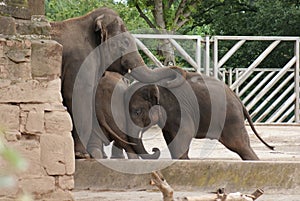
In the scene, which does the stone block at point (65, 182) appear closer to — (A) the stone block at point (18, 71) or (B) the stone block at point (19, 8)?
(A) the stone block at point (18, 71)

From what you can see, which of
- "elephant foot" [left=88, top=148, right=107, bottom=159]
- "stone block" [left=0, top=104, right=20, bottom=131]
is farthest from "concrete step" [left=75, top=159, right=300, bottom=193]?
"stone block" [left=0, top=104, right=20, bottom=131]

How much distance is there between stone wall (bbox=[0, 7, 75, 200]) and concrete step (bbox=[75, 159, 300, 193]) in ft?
Result: 6.40

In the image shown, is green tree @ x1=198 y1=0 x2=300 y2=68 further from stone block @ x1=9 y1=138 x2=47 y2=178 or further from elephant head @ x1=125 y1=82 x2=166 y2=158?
stone block @ x1=9 y1=138 x2=47 y2=178

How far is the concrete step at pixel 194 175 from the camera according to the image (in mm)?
7129

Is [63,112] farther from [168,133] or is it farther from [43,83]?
[168,133]

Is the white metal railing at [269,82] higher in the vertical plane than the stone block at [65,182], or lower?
lower

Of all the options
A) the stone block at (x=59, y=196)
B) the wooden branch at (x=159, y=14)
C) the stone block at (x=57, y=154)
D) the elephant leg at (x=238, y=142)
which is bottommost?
the wooden branch at (x=159, y=14)

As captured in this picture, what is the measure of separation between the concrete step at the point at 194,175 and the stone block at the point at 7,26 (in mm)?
2131

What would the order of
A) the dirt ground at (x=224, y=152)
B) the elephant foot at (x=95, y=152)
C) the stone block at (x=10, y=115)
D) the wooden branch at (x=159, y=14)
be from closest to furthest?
the stone block at (x=10, y=115) → the dirt ground at (x=224, y=152) → the elephant foot at (x=95, y=152) → the wooden branch at (x=159, y=14)

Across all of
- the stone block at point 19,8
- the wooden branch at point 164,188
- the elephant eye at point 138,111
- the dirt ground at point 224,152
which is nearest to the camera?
the stone block at point 19,8

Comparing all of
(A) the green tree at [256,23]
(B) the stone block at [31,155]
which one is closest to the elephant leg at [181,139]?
(B) the stone block at [31,155]

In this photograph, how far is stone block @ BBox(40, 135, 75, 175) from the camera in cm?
518

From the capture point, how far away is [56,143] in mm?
5203

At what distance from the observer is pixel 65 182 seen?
5.21 meters
